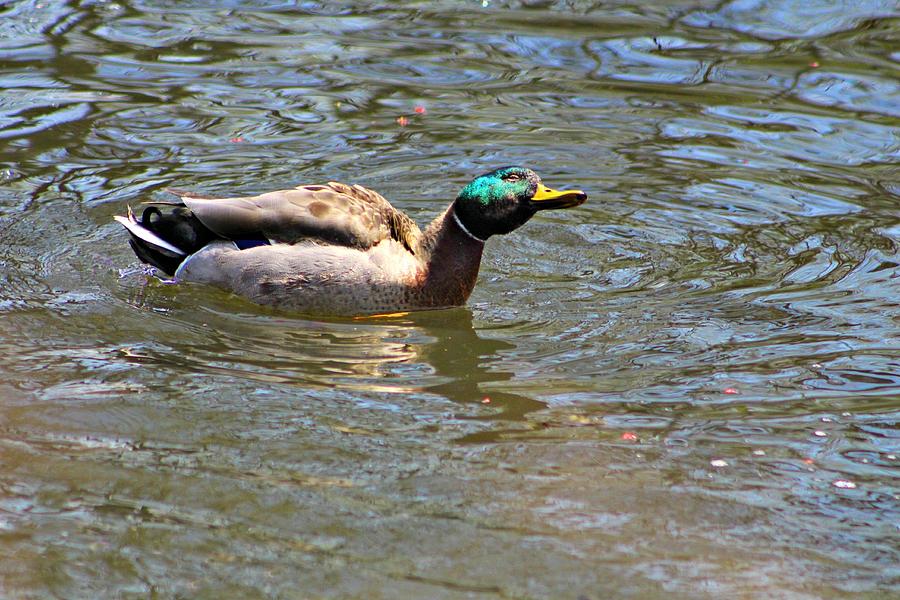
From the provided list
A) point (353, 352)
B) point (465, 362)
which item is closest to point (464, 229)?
point (465, 362)

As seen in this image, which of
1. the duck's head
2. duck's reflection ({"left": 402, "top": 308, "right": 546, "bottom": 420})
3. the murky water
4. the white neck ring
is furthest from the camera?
the white neck ring

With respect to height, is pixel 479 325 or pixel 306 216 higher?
pixel 306 216

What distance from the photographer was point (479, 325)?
23.2ft

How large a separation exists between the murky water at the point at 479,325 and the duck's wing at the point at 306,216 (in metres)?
0.47

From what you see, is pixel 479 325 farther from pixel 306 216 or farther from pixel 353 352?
pixel 306 216

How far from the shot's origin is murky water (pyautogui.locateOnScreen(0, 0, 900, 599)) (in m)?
4.41

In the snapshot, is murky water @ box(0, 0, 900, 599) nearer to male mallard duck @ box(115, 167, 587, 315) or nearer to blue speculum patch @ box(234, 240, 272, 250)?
male mallard duck @ box(115, 167, 587, 315)

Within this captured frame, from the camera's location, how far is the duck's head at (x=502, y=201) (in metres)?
7.21

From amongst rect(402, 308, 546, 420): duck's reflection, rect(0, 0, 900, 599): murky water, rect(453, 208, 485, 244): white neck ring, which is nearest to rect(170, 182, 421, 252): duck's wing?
rect(453, 208, 485, 244): white neck ring

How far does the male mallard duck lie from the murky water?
20 cm

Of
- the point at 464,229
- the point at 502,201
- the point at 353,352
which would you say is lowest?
the point at 353,352

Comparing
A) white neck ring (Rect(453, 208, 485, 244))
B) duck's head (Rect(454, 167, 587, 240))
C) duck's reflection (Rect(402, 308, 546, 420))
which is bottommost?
duck's reflection (Rect(402, 308, 546, 420))

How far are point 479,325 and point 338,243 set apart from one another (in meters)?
0.96

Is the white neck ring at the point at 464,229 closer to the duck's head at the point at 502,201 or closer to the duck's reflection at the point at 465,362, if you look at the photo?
the duck's head at the point at 502,201
